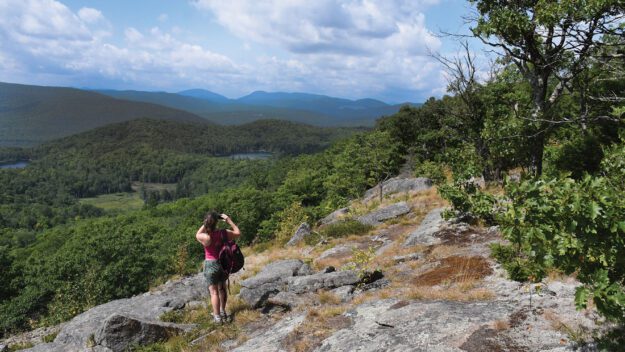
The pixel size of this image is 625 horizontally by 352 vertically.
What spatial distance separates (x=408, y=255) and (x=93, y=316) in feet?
34.4

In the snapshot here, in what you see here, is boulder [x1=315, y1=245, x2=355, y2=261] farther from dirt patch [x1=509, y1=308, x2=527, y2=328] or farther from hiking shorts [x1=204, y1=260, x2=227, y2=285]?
dirt patch [x1=509, y1=308, x2=527, y2=328]

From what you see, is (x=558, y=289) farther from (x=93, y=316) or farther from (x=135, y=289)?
(x=135, y=289)

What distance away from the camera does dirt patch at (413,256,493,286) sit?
10016mm

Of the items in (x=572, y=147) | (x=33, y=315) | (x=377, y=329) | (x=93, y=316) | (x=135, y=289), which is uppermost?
(x=572, y=147)

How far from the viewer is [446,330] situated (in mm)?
6805

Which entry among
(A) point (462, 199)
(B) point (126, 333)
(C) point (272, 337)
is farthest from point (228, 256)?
(A) point (462, 199)

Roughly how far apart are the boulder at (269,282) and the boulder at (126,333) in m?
2.17

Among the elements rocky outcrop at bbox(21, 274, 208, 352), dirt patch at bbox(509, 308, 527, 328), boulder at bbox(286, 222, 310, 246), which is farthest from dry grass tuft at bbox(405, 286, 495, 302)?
boulder at bbox(286, 222, 310, 246)

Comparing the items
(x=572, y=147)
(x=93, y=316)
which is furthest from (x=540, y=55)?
(x=93, y=316)

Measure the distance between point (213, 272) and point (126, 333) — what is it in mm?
2521

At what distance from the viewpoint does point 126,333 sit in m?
9.77

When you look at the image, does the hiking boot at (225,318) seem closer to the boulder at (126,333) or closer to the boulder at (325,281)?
the boulder at (126,333)

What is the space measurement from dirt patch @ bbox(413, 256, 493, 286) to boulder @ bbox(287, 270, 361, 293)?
1.88 m

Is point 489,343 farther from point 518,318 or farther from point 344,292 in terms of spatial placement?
point 344,292
